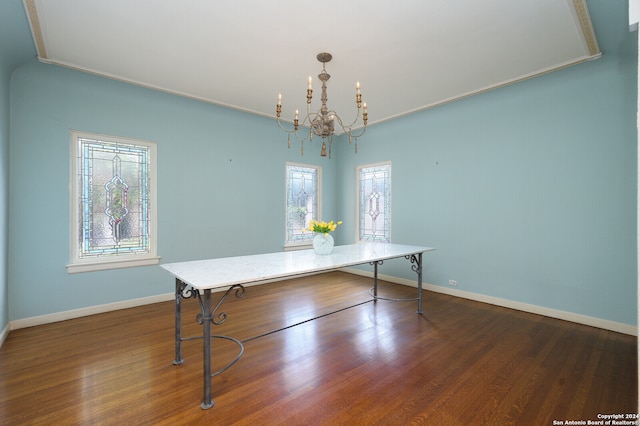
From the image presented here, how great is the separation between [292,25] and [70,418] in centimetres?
323

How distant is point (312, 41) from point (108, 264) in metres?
3.45

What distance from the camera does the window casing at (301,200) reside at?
555 cm

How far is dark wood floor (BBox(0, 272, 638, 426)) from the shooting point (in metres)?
1.88

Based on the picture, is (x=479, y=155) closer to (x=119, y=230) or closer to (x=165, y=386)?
(x=165, y=386)

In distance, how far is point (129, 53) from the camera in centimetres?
309

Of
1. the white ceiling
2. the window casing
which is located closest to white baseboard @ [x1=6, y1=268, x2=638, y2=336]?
the window casing

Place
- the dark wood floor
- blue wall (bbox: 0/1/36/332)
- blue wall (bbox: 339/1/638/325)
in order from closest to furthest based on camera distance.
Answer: the dark wood floor → blue wall (bbox: 0/1/36/332) → blue wall (bbox: 339/1/638/325)

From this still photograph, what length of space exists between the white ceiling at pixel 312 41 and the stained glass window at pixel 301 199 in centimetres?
192

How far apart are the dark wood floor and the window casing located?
2.17 meters

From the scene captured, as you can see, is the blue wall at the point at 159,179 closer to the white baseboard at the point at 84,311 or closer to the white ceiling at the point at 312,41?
the white baseboard at the point at 84,311

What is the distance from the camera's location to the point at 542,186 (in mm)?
3588

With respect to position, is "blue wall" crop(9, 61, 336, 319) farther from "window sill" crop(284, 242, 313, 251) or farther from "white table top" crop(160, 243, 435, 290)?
"white table top" crop(160, 243, 435, 290)

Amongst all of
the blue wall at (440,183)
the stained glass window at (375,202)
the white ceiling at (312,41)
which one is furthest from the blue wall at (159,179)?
the stained glass window at (375,202)

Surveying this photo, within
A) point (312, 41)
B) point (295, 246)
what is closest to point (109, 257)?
point (295, 246)
